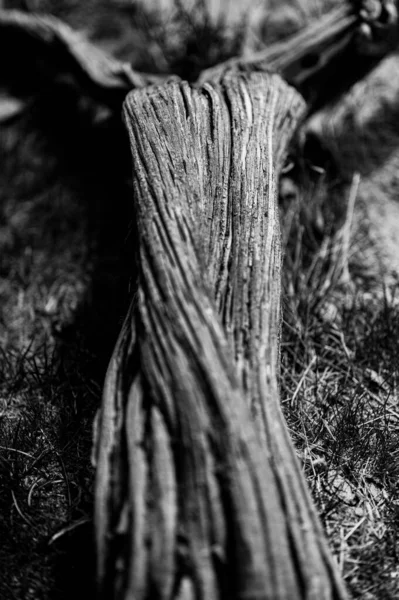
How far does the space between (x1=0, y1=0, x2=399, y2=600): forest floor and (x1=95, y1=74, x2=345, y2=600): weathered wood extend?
0.34 m

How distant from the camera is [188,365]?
69.6 inches

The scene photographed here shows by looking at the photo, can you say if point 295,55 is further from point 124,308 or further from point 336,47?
point 124,308

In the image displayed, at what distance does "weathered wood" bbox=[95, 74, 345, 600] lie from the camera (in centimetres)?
157

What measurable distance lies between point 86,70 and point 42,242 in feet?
3.16

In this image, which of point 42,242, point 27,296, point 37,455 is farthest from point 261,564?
point 42,242

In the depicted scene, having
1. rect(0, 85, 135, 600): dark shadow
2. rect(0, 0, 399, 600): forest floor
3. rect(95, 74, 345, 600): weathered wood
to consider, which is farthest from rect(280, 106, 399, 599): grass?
rect(0, 85, 135, 600): dark shadow

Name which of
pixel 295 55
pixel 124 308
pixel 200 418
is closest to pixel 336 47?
pixel 295 55

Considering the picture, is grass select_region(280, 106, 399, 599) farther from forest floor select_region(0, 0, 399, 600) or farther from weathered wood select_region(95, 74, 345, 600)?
weathered wood select_region(95, 74, 345, 600)

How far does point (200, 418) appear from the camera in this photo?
1.69m

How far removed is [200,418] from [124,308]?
0.64 m

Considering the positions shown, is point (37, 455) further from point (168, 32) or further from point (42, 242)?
point (168, 32)

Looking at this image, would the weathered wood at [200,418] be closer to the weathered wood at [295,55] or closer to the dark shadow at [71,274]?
the dark shadow at [71,274]

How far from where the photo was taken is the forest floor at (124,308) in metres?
2.08

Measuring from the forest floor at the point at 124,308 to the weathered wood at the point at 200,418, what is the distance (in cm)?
34
